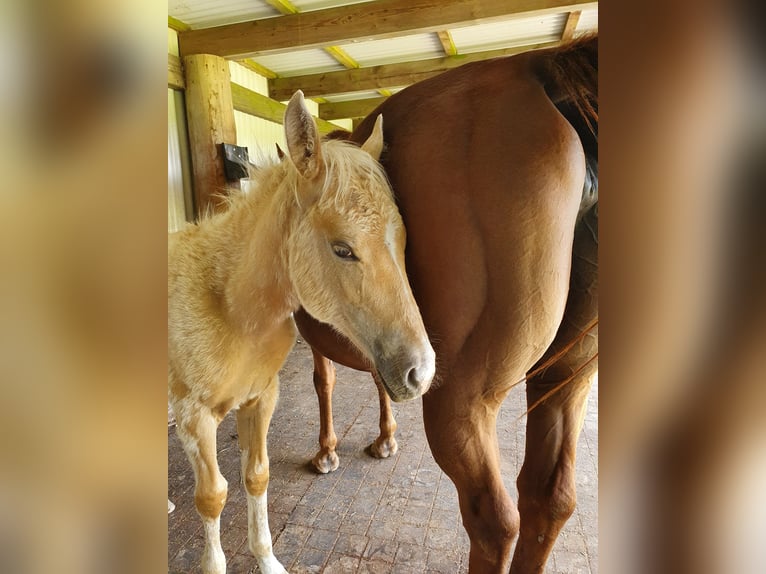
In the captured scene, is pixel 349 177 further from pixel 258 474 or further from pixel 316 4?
pixel 258 474

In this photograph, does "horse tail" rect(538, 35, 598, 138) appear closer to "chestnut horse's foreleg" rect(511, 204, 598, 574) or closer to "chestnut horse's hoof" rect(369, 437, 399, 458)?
"chestnut horse's foreleg" rect(511, 204, 598, 574)

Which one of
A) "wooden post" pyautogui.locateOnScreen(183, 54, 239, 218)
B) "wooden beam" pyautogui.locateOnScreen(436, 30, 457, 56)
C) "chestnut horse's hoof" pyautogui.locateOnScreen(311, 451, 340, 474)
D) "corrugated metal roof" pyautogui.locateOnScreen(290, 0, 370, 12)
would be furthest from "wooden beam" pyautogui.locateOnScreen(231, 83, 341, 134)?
"chestnut horse's hoof" pyautogui.locateOnScreen(311, 451, 340, 474)

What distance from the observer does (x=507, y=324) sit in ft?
2.29

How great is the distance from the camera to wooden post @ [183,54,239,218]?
79cm

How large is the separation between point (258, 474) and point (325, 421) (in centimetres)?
60

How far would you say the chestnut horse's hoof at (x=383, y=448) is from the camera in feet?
5.77

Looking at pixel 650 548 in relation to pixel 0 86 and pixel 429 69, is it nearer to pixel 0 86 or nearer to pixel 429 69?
pixel 0 86

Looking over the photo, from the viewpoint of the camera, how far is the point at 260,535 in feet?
3.68

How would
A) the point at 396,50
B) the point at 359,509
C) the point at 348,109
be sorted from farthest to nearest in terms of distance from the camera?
the point at 359,509, the point at 348,109, the point at 396,50

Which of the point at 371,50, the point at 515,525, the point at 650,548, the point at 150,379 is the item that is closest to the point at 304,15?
the point at 371,50

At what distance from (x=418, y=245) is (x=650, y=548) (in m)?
0.56

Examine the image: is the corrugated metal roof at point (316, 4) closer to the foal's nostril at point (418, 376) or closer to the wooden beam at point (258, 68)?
the wooden beam at point (258, 68)

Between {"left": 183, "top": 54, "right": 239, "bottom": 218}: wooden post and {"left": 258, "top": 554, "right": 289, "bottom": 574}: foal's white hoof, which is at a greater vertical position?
{"left": 183, "top": 54, "right": 239, "bottom": 218}: wooden post

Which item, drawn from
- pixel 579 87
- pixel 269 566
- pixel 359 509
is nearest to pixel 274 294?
pixel 579 87
